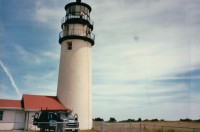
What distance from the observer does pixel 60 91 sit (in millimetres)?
31484

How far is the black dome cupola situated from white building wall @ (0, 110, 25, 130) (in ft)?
36.4

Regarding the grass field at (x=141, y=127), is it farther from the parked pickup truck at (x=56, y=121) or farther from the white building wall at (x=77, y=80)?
the white building wall at (x=77, y=80)

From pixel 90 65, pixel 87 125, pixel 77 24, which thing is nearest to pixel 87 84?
pixel 90 65

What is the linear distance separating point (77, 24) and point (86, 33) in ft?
5.44

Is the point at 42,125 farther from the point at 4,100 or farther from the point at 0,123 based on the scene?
the point at 4,100

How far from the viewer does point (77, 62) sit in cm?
3158

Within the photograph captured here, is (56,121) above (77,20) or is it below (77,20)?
below

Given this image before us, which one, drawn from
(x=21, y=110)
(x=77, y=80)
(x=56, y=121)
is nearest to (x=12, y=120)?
(x=21, y=110)

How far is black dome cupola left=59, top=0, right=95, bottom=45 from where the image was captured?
107 feet

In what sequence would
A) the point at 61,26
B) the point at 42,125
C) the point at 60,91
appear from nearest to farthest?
1. the point at 42,125
2. the point at 60,91
3. the point at 61,26

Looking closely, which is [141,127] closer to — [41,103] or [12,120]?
[41,103]

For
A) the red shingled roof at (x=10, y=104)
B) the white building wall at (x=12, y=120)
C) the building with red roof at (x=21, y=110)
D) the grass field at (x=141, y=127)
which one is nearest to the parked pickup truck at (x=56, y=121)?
the grass field at (x=141, y=127)

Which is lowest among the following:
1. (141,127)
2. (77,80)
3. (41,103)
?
(141,127)

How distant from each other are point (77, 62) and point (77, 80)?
2.30 m
